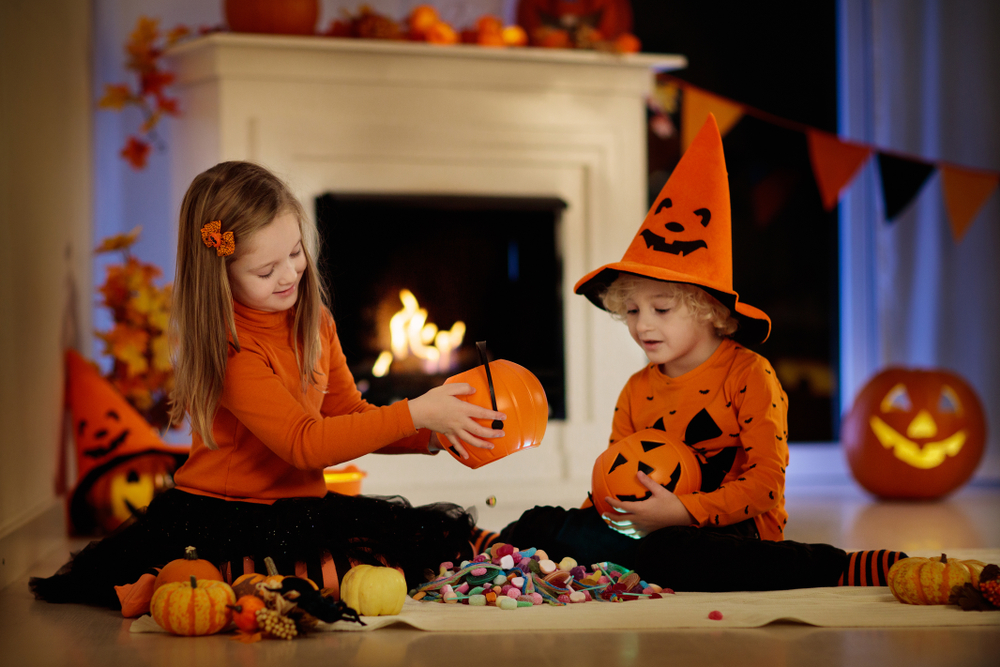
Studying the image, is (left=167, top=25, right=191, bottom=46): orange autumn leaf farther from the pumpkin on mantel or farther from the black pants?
the black pants

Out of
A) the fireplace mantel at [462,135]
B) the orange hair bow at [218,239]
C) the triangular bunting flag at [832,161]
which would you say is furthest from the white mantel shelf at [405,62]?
the orange hair bow at [218,239]

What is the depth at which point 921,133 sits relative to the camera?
12.7 ft

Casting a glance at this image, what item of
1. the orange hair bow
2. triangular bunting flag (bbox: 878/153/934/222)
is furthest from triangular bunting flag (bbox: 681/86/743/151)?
the orange hair bow

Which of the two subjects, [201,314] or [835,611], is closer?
[835,611]

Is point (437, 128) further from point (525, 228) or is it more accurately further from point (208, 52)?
point (208, 52)

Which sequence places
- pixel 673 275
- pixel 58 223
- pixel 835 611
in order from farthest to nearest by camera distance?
pixel 58 223 < pixel 673 275 < pixel 835 611

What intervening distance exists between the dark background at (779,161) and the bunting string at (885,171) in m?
0.26

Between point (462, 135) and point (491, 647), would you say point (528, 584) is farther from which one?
point (462, 135)

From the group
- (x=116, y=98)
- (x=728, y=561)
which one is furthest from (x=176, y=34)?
(x=728, y=561)

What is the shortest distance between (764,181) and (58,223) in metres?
2.74

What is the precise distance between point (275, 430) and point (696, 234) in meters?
0.96

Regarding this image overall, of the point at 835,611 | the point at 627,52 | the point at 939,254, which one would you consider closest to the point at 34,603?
the point at 835,611

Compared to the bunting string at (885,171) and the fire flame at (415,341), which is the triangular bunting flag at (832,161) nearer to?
the bunting string at (885,171)

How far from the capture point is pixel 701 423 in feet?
6.67
